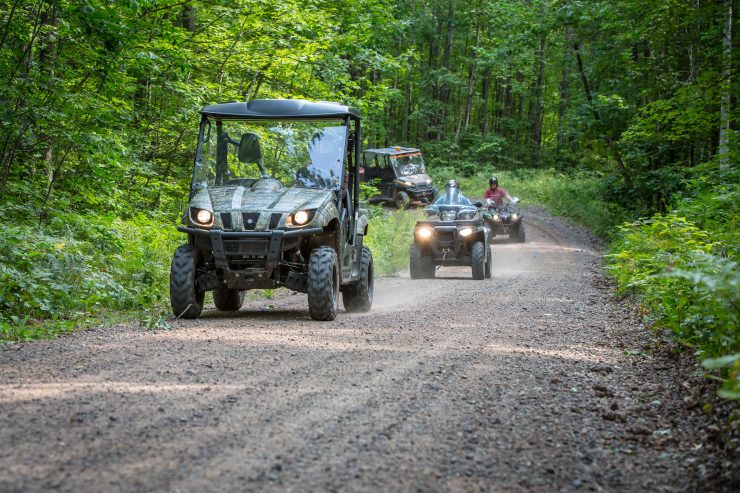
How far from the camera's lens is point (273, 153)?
9.98 metres

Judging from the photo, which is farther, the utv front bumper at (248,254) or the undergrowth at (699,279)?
the utv front bumper at (248,254)

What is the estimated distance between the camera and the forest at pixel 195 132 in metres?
9.22

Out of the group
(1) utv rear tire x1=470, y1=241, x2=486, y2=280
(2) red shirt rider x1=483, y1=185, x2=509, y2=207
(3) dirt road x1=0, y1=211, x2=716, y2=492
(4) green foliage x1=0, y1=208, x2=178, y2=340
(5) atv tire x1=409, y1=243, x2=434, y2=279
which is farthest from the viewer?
(2) red shirt rider x1=483, y1=185, x2=509, y2=207

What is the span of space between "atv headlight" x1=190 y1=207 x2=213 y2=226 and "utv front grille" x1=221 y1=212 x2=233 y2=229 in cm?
14

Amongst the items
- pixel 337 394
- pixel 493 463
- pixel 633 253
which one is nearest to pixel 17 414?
pixel 337 394

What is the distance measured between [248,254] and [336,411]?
13.8 feet

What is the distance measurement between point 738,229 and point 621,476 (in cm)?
686

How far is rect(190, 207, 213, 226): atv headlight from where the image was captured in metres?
9.04

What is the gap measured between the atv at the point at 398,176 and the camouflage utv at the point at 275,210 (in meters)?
21.9

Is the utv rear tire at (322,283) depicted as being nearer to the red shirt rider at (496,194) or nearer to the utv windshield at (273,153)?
the utv windshield at (273,153)

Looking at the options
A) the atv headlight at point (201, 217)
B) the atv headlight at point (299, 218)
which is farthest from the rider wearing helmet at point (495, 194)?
the atv headlight at point (201, 217)

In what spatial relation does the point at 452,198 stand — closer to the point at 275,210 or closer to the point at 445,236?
the point at 445,236

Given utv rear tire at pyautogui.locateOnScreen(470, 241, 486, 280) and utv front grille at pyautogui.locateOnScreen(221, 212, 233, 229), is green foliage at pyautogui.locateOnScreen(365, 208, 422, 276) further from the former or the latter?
utv front grille at pyautogui.locateOnScreen(221, 212, 233, 229)

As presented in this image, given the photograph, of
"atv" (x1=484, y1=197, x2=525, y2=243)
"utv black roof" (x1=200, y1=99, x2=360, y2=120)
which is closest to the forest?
"utv black roof" (x1=200, y1=99, x2=360, y2=120)
